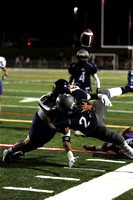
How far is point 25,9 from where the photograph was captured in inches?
2872

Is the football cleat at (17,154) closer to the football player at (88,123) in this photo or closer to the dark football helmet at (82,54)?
the football player at (88,123)

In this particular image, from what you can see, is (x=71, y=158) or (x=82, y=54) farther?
(x=82, y=54)

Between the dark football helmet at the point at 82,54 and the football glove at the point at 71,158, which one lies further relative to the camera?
the dark football helmet at the point at 82,54

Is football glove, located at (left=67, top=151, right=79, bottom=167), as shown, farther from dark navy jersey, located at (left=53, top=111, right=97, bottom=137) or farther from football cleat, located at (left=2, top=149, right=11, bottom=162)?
football cleat, located at (left=2, top=149, right=11, bottom=162)

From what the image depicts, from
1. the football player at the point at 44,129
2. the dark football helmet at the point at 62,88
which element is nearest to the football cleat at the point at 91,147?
the football player at the point at 44,129

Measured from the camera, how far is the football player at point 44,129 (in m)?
6.38

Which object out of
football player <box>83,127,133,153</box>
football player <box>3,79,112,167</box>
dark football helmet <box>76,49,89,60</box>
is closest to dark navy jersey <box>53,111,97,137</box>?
football player <box>3,79,112,167</box>

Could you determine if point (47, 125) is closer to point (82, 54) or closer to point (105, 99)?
point (105, 99)

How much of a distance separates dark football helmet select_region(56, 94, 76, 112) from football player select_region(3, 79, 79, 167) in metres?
0.15

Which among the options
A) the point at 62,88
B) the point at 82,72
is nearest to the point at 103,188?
the point at 62,88

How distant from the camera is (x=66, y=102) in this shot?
6.08 m

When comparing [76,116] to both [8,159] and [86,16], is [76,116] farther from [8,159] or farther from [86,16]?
[86,16]

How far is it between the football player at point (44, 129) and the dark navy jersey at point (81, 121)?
23 centimetres

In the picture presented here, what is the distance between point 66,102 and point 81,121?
0.40 metres
